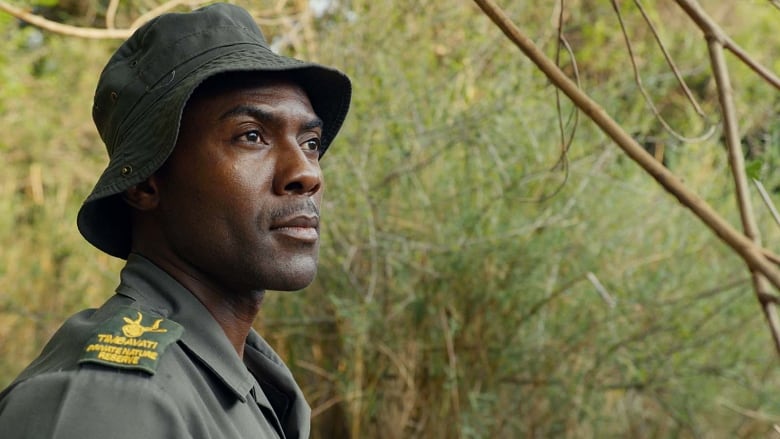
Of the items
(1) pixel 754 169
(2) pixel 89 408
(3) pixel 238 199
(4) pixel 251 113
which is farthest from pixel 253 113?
(1) pixel 754 169

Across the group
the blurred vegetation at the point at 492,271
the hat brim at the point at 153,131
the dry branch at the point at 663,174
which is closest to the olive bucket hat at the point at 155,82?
the hat brim at the point at 153,131

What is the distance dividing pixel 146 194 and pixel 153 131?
14 cm

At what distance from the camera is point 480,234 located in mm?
4629

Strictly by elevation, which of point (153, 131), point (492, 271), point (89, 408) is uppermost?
point (492, 271)

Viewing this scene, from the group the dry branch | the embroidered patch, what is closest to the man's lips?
the embroidered patch

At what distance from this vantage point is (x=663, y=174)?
104 centimetres

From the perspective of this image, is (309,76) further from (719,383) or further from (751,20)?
(751,20)

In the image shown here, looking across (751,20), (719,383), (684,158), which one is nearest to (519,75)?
(684,158)

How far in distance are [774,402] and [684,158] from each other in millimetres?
1362

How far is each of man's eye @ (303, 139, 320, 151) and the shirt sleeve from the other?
0.63m

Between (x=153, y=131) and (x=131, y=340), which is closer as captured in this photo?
(x=131, y=340)

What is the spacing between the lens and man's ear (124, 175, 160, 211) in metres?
1.88

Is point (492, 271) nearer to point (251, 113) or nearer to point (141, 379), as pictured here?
point (251, 113)

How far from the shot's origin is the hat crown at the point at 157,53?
189 centimetres
